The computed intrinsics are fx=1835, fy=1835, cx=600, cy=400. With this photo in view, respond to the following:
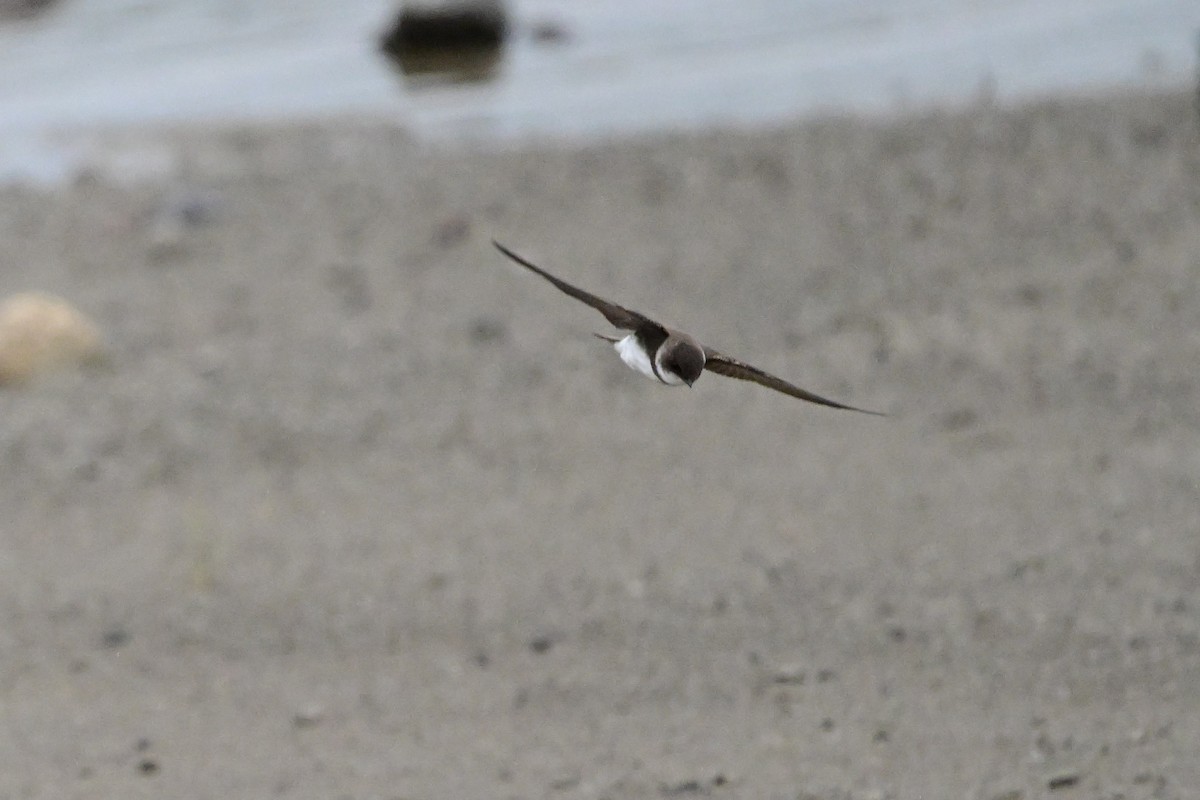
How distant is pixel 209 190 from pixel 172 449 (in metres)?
5.13

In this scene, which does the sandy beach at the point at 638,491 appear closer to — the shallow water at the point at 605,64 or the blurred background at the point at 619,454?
the blurred background at the point at 619,454

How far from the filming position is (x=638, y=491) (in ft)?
22.0

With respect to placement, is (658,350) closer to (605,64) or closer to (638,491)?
(638,491)

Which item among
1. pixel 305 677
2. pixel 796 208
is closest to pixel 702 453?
pixel 305 677

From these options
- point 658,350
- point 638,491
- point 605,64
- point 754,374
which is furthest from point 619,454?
point 605,64

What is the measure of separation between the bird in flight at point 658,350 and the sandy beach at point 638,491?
1.52 metres

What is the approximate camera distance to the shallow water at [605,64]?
1385cm

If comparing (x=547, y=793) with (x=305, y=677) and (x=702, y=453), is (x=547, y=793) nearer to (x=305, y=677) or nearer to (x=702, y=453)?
(x=305, y=677)

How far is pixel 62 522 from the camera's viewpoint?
7.00 m

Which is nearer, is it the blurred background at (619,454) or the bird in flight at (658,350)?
the bird in flight at (658,350)

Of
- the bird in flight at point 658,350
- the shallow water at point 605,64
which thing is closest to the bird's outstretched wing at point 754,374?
the bird in flight at point 658,350

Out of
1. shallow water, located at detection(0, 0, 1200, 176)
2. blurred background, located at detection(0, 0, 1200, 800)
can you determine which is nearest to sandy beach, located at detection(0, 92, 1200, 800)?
blurred background, located at detection(0, 0, 1200, 800)

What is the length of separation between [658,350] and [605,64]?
1305 centimetres

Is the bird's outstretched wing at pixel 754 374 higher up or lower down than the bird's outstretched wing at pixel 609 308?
lower down
